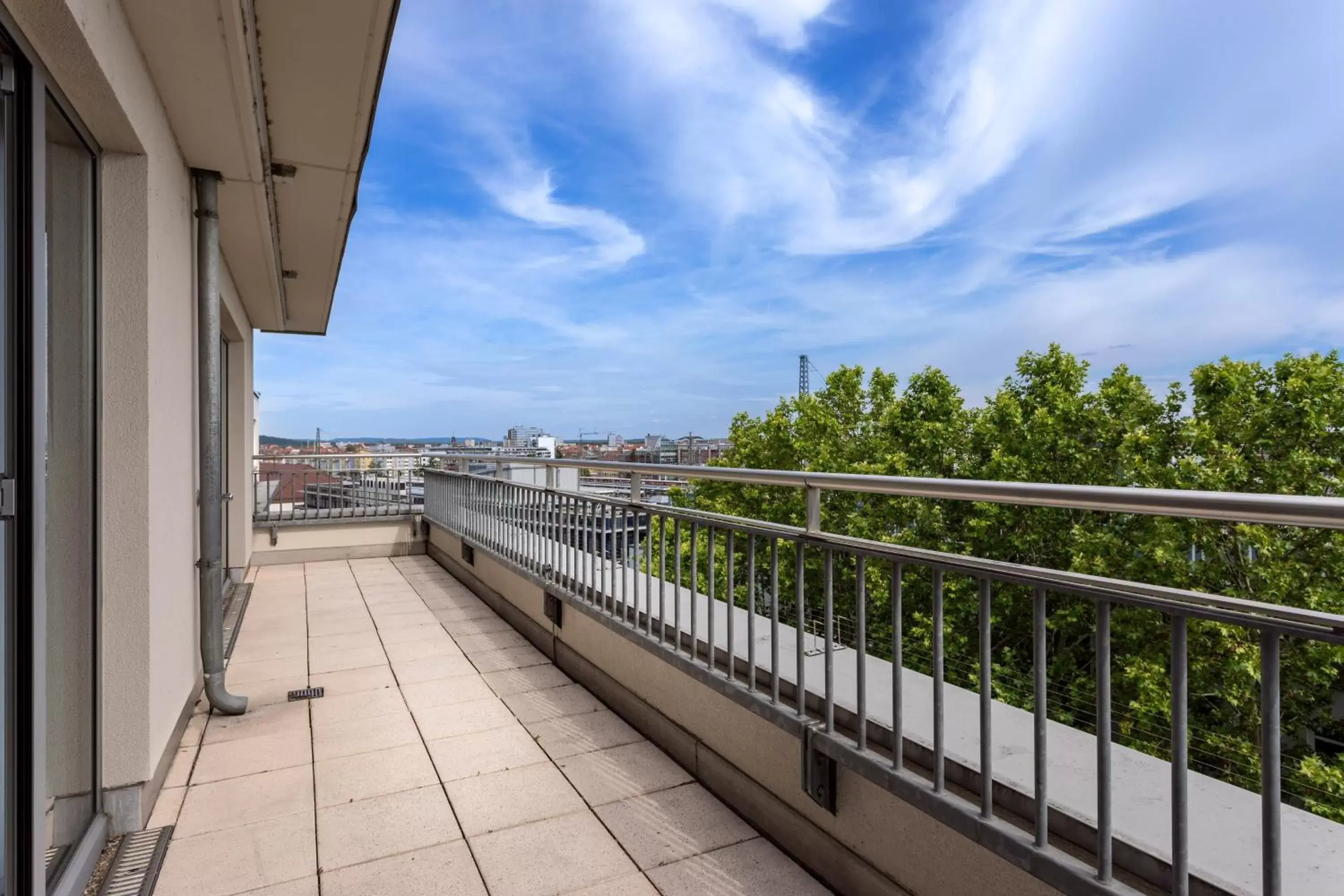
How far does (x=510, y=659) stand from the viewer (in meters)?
3.93

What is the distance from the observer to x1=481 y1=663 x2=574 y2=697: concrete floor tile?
11.3 feet

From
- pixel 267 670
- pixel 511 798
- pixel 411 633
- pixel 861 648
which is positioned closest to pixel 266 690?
pixel 267 670

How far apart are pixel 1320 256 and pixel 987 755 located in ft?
271

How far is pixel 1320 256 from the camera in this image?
59.9m

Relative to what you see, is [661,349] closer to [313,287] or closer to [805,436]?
[805,436]

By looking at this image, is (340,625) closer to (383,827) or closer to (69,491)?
(383,827)

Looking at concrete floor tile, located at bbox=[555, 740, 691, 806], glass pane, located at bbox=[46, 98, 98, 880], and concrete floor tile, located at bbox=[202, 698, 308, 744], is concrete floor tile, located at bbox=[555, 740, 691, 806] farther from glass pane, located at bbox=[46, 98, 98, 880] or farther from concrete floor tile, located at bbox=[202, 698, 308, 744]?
glass pane, located at bbox=[46, 98, 98, 880]

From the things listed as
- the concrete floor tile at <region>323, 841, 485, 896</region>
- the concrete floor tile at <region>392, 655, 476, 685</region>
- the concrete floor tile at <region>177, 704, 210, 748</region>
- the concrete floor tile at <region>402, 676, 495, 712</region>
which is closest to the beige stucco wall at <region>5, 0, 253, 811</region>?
the concrete floor tile at <region>177, 704, 210, 748</region>

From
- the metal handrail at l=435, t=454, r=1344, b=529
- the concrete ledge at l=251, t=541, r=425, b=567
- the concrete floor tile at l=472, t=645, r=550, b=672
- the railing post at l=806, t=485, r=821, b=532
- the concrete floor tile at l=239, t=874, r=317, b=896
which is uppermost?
the metal handrail at l=435, t=454, r=1344, b=529

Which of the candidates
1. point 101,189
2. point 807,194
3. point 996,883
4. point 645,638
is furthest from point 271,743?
point 807,194

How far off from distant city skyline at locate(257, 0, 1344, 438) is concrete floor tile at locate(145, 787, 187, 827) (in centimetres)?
1965

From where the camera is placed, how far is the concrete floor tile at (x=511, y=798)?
2264mm

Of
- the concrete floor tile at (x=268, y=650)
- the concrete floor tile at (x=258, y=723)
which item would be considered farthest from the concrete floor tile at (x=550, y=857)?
the concrete floor tile at (x=268, y=650)

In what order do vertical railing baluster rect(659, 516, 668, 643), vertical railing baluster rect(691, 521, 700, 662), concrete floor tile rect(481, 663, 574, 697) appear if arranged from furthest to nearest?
concrete floor tile rect(481, 663, 574, 697) → vertical railing baluster rect(659, 516, 668, 643) → vertical railing baluster rect(691, 521, 700, 662)
